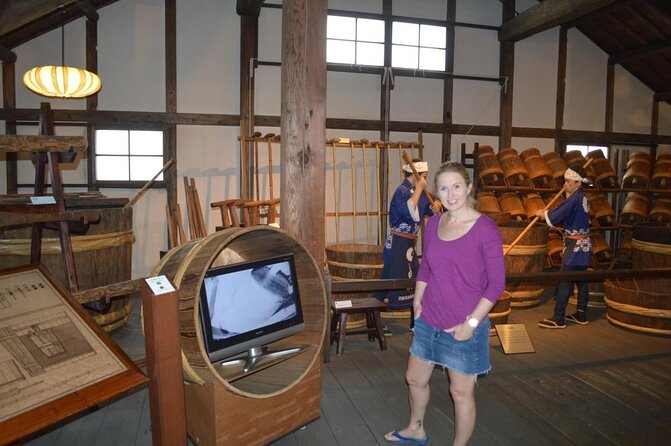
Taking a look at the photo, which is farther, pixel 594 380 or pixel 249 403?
pixel 594 380

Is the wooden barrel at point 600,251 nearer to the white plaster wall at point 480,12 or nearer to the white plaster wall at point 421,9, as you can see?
the white plaster wall at point 480,12

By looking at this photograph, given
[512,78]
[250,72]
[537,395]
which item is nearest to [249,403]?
[537,395]

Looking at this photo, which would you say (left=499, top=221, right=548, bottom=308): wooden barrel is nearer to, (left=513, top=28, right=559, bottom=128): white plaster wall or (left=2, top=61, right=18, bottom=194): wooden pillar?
(left=513, top=28, right=559, bottom=128): white plaster wall

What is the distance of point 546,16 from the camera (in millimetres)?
7113

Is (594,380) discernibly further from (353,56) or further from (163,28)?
(163,28)

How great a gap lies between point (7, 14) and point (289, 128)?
9.50 ft

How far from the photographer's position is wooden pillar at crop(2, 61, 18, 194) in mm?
6578

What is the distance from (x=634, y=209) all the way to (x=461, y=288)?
23.3 ft

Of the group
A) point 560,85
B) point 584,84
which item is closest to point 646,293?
point 560,85

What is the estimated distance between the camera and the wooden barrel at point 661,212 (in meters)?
7.84

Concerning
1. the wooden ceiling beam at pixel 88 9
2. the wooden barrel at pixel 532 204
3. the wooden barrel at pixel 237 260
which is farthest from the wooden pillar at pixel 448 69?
the wooden barrel at pixel 237 260

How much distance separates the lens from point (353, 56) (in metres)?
7.79

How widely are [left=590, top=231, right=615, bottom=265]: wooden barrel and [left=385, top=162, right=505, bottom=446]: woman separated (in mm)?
6082

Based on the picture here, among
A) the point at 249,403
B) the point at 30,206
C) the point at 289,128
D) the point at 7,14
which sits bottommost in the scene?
the point at 249,403
